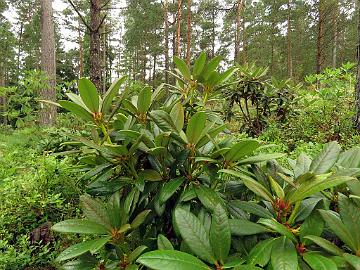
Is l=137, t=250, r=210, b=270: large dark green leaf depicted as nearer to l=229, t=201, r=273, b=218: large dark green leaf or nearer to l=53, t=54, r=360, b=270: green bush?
l=53, t=54, r=360, b=270: green bush

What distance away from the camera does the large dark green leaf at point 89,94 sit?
130cm

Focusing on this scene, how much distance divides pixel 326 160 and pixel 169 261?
745mm

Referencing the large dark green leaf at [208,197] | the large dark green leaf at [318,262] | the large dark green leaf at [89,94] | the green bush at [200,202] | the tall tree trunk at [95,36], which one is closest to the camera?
the large dark green leaf at [318,262]

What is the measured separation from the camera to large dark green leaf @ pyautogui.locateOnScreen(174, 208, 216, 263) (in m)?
1.00

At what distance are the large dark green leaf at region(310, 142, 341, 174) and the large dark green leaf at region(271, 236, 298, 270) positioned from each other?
34 centimetres

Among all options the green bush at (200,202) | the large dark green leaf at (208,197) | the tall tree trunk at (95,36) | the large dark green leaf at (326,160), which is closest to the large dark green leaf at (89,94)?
the green bush at (200,202)

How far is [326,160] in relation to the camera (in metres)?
1.22

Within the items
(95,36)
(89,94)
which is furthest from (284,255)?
(95,36)

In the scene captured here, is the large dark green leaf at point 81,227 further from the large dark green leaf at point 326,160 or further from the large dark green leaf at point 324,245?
the large dark green leaf at point 326,160

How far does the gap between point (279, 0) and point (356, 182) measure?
85.8ft

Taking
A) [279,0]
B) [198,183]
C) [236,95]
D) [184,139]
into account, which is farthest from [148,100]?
[279,0]

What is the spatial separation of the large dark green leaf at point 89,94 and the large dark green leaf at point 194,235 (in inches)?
24.1

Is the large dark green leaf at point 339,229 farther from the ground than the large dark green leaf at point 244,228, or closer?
farther from the ground

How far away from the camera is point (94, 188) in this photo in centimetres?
139
